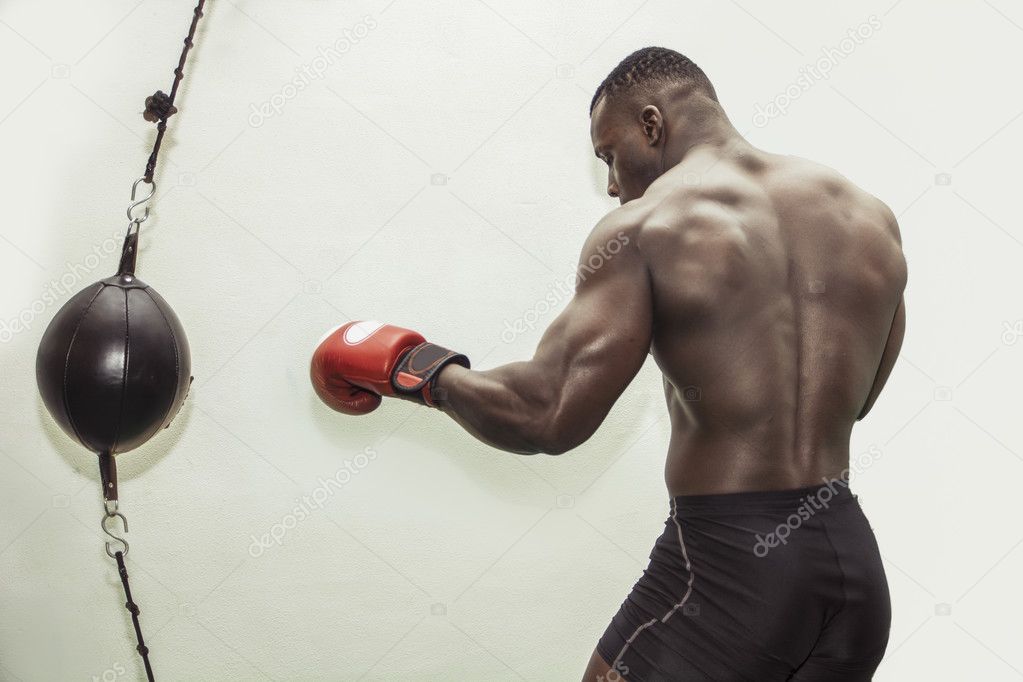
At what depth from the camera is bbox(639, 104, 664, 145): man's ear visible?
1753mm

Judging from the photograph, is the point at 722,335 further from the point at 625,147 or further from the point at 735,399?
Answer: the point at 625,147

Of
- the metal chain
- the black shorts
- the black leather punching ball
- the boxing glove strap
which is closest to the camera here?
the black shorts

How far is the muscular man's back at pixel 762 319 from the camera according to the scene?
1.43 m

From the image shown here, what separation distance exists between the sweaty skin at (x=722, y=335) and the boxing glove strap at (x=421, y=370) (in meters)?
0.04

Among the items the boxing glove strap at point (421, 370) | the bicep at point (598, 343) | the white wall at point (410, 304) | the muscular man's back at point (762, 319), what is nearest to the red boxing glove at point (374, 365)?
the boxing glove strap at point (421, 370)

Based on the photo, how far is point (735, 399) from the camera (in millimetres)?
1437

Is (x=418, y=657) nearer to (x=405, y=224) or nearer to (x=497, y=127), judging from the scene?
(x=405, y=224)

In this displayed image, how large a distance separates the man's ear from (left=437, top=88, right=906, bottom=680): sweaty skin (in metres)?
0.21

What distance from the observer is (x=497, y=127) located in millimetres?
2795

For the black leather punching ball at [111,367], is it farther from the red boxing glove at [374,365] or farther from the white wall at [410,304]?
the white wall at [410,304]

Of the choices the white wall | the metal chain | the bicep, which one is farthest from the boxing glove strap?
the white wall

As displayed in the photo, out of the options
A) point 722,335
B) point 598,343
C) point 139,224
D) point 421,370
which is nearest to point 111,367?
point 139,224

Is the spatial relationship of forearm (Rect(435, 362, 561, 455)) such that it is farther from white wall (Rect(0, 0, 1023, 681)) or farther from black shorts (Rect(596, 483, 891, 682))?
white wall (Rect(0, 0, 1023, 681))

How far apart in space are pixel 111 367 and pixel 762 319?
4.47 feet
